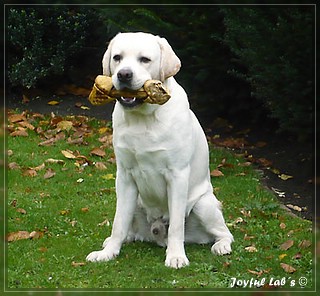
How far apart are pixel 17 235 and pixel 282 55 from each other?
9.96 feet

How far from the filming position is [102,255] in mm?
5004

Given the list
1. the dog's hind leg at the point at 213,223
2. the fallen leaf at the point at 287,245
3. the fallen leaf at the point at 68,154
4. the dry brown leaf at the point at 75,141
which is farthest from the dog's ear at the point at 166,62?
the dry brown leaf at the point at 75,141

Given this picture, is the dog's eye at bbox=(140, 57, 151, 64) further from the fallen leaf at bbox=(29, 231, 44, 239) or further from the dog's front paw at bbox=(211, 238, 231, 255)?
the fallen leaf at bbox=(29, 231, 44, 239)

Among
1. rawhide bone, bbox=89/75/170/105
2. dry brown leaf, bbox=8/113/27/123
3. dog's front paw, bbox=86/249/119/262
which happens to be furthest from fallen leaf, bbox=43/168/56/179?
rawhide bone, bbox=89/75/170/105

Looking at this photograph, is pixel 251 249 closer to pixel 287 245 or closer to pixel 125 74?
pixel 287 245

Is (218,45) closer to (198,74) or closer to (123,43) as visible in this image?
(198,74)

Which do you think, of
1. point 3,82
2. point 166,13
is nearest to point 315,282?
point 166,13

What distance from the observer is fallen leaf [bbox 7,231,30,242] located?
18.2 feet

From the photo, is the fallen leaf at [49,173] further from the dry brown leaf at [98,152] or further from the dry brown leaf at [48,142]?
the dry brown leaf at [48,142]

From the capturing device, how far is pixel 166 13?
28.6 ft

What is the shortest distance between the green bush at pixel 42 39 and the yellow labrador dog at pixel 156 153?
5416 mm

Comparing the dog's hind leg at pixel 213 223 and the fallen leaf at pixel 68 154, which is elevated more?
the dog's hind leg at pixel 213 223

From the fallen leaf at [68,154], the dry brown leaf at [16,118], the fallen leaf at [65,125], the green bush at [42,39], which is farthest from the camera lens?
the green bush at [42,39]

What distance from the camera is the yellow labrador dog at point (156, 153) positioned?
15.6ft
